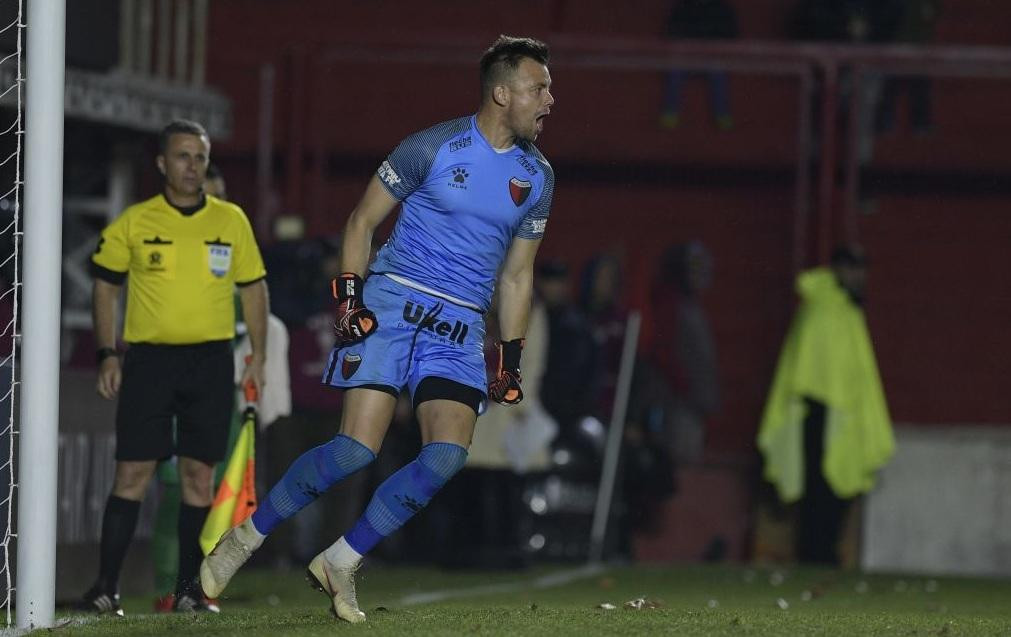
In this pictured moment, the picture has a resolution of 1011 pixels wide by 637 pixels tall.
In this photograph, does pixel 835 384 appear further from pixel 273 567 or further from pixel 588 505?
→ pixel 273 567

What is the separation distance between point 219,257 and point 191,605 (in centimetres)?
144

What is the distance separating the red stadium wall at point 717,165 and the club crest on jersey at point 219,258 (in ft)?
28.6

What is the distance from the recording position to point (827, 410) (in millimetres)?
14125

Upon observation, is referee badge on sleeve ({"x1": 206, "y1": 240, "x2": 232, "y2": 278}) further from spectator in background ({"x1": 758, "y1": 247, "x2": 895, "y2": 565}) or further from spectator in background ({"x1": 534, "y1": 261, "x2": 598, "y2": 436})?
spectator in background ({"x1": 758, "y1": 247, "x2": 895, "y2": 565})

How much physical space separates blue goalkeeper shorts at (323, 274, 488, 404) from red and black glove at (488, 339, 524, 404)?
17 centimetres

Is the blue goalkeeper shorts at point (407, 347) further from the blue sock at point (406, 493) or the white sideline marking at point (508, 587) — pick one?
the white sideline marking at point (508, 587)

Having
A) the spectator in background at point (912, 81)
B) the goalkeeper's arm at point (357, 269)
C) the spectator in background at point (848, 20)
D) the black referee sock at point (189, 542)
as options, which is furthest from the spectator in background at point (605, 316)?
the goalkeeper's arm at point (357, 269)

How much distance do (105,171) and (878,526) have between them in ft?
20.6

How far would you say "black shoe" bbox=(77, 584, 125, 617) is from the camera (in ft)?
27.6

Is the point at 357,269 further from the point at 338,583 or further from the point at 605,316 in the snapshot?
the point at 605,316

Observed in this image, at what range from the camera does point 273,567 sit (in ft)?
42.1

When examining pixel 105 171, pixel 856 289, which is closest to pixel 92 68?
pixel 105 171

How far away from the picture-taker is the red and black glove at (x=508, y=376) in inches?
284

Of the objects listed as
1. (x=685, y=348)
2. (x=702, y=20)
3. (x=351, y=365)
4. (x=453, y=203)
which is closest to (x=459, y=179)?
(x=453, y=203)
